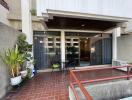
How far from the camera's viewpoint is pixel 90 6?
4.58 metres

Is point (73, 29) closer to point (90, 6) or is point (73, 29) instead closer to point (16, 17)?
point (90, 6)

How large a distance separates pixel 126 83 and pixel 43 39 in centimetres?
539

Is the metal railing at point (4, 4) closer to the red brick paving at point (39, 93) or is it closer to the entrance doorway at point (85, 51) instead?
the red brick paving at point (39, 93)

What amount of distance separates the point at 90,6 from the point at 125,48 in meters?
5.62

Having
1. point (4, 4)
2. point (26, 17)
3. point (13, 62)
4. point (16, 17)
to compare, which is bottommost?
point (13, 62)

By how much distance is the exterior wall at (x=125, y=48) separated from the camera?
8328 millimetres

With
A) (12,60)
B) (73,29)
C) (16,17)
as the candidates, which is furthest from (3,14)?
(73,29)

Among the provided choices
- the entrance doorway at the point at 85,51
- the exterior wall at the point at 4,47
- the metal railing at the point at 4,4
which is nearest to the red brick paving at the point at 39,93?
the exterior wall at the point at 4,47

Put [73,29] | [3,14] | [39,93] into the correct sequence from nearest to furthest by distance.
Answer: [39,93] → [3,14] → [73,29]

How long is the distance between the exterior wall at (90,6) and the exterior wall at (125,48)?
3.74 m

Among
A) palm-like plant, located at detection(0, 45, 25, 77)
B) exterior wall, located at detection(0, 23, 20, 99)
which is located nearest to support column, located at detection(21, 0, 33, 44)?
exterior wall, located at detection(0, 23, 20, 99)

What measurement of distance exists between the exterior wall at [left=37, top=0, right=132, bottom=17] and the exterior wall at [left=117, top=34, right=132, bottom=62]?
374 cm

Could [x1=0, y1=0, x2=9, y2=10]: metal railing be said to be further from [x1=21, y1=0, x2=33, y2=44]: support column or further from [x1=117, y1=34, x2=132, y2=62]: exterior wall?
[x1=117, y1=34, x2=132, y2=62]: exterior wall

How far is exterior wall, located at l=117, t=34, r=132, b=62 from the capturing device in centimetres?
833
